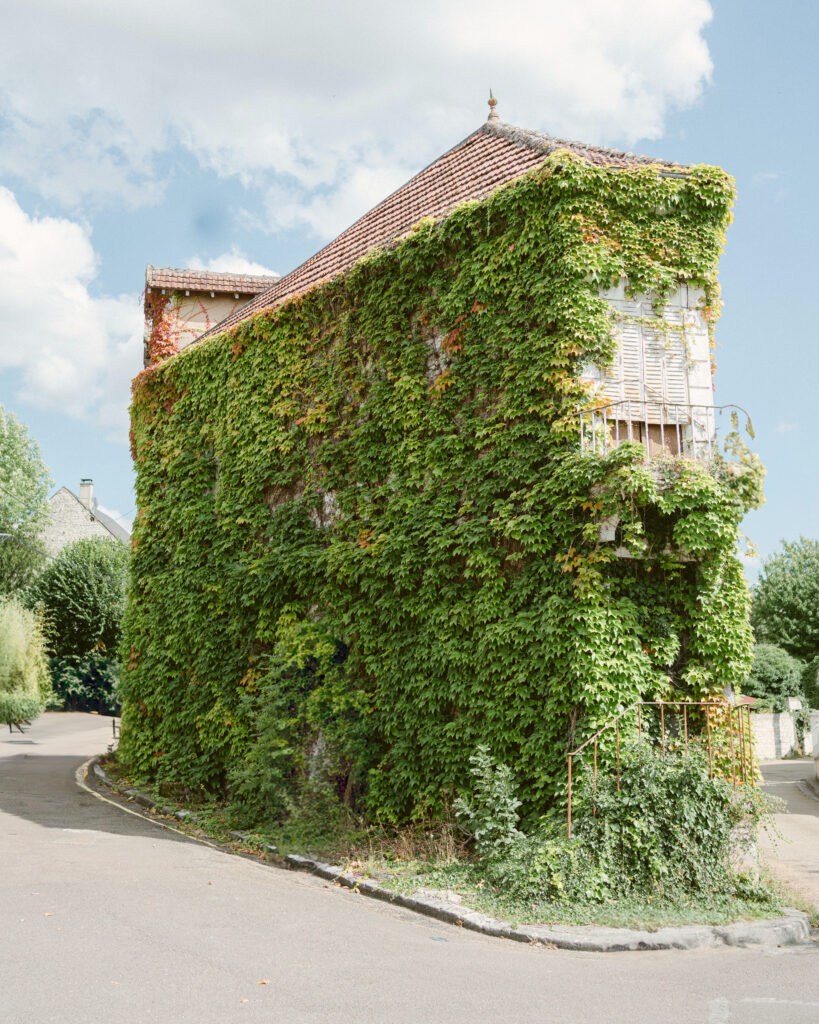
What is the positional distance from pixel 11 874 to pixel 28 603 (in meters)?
30.7

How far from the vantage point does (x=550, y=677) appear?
33.0ft

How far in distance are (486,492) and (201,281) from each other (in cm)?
1276

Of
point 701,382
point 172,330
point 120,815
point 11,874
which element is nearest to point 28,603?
point 172,330

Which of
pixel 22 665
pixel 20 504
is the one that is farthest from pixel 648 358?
pixel 20 504

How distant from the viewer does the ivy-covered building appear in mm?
10164

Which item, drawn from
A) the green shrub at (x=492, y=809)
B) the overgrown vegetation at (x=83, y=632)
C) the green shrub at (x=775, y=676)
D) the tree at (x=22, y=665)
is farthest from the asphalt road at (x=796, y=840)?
the overgrown vegetation at (x=83, y=632)

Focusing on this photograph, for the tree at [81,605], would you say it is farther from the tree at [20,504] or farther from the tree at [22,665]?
the tree at [20,504]

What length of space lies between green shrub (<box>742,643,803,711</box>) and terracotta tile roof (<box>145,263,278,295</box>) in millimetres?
29851

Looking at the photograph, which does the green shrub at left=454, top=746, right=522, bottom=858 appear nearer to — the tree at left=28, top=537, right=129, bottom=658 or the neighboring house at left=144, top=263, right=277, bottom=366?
the neighboring house at left=144, top=263, right=277, bottom=366

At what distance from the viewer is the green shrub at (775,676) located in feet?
134

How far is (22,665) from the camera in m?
33.1

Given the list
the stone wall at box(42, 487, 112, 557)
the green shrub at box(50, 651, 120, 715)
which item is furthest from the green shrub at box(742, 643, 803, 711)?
the stone wall at box(42, 487, 112, 557)

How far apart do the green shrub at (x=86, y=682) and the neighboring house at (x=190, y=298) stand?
63.0ft

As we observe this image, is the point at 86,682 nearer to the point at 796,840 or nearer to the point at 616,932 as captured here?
the point at 796,840
